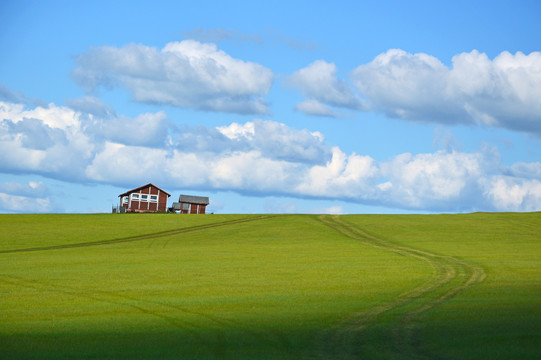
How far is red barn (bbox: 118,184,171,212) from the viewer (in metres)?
117

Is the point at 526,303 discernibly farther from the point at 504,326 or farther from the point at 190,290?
the point at 190,290

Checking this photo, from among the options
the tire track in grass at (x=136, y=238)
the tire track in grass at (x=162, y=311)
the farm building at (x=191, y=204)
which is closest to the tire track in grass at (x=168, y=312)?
the tire track in grass at (x=162, y=311)

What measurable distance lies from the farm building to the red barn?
5439 mm

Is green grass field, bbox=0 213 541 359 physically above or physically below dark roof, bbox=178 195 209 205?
below

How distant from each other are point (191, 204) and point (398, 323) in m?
107

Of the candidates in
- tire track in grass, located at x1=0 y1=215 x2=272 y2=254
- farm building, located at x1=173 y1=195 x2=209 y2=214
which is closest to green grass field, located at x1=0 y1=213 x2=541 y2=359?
tire track in grass, located at x1=0 y1=215 x2=272 y2=254

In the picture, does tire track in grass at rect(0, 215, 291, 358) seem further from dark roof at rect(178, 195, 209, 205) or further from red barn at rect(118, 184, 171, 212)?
dark roof at rect(178, 195, 209, 205)

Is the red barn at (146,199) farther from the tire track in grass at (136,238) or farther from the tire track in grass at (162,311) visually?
the tire track in grass at (162,311)

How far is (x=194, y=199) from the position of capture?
415 ft

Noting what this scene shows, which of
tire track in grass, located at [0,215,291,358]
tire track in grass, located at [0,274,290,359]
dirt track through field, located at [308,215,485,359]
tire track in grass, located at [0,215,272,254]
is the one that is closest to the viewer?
dirt track through field, located at [308,215,485,359]

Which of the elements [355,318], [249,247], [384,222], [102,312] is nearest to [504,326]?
[355,318]

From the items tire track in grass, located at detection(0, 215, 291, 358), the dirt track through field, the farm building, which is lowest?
tire track in grass, located at detection(0, 215, 291, 358)

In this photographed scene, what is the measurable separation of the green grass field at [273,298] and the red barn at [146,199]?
180 feet

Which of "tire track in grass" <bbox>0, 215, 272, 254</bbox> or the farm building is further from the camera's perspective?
the farm building
